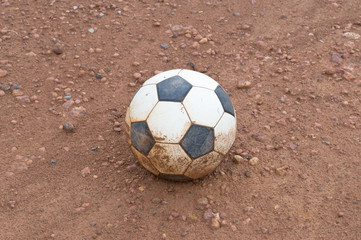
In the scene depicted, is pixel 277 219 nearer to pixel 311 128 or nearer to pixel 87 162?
pixel 311 128

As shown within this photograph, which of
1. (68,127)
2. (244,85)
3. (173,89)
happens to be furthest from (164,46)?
(173,89)

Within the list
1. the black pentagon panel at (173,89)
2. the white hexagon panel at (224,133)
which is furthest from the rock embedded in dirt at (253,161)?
the black pentagon panel at (173,89)

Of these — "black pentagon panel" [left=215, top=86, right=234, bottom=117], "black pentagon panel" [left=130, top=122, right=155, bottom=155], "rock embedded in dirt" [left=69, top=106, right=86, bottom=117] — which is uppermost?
"black pentagon panel" [left=215, top=86, right=234, bottom=117]

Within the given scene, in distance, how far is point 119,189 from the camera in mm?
3559

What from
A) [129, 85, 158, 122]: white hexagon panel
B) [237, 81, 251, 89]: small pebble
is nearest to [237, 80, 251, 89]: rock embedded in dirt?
[237, 81, 251, 89]: small pebble

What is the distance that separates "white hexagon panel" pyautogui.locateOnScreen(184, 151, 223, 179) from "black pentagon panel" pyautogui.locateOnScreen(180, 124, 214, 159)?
6cm

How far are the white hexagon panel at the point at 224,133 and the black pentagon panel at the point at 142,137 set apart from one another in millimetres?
519

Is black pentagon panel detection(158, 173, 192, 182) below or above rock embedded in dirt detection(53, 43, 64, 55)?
above

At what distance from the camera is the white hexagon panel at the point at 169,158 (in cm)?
317

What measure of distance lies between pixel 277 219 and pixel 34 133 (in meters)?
2.53

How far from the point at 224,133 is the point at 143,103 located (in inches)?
27.9

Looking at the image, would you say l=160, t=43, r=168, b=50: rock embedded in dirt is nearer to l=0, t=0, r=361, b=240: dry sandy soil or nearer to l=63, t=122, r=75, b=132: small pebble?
l=0, t=0, r=361, b=240: dry sandy soil

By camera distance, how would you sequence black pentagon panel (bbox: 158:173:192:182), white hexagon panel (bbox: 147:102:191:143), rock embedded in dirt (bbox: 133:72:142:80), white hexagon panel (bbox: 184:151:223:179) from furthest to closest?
rock embedded in dirt (bbox: 133:72:142:80) → black pentagon panel (bbox: 158:173:192:182) → white hexagon panel (bbox: 184:151:223:179) → white hexagon panel (bbox: 147:102:191:143)

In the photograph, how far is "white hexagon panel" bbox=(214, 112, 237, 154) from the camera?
3260 millimetres
